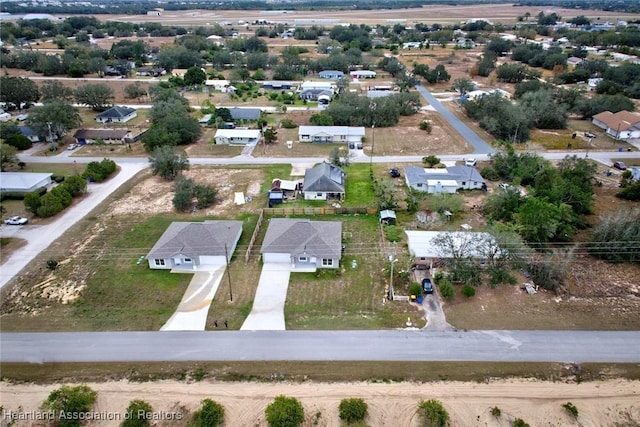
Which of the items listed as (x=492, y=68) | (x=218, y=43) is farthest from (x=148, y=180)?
(x=218, y=43)

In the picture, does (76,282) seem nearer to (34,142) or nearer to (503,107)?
(34,142)

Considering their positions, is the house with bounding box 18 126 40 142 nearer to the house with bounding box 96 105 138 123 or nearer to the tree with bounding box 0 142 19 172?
the tree with bounding box 0 142 19 172

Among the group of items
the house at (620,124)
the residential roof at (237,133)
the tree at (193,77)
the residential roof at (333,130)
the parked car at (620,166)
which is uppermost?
the tree at (193,77)

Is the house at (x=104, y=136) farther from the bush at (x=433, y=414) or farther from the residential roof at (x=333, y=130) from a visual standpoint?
the bush at (x=433, y=414)

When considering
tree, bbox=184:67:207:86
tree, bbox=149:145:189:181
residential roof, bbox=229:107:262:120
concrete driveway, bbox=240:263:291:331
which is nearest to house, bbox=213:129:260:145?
residential roof, bbox=229:107:262:120

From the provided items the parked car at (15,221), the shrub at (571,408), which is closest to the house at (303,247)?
Result: the shrub at (571,408)

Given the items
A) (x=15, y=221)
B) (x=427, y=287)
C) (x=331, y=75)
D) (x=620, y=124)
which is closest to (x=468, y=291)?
(x=427, y=287)

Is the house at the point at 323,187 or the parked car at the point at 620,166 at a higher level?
the house at the point at 323,187
